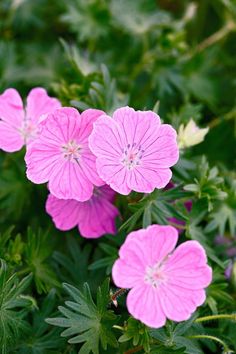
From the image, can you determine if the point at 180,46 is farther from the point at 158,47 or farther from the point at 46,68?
the point at 46,68

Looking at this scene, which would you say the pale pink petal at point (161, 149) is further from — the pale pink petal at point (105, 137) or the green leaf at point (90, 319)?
the green leaf at point (90, 319)

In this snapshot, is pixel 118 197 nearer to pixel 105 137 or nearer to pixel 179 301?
pixel 105 137

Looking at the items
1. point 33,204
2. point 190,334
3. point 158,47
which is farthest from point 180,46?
point 190,334

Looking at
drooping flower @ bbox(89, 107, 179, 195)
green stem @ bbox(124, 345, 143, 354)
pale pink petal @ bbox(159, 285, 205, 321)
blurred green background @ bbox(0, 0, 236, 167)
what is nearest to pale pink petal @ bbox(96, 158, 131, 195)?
drooping flower @ bbox(89, 107, 179, 195)

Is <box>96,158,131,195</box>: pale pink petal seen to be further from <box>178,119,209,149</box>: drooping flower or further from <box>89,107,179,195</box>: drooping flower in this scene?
<box>178,119,209,149</box>: drooping flower

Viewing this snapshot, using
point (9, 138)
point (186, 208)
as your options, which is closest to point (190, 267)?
point (186, 208)

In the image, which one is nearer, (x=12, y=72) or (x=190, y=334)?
(x=190, y=334)
